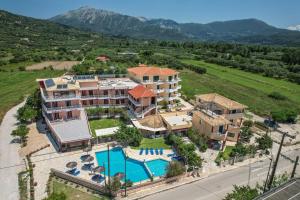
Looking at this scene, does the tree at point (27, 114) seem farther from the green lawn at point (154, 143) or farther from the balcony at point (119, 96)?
the green lawn at point (154, 143)

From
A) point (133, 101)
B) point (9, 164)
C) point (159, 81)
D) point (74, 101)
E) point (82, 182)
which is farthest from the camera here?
point (159, 81)

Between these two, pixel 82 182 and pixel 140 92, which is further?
pixel 140 92

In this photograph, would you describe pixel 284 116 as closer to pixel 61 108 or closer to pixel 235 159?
pixel 235 159

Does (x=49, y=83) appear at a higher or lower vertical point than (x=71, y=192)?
higher

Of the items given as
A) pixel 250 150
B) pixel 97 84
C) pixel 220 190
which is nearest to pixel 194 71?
pixel 97 84

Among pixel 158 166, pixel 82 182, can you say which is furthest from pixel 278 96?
pixel 82 182

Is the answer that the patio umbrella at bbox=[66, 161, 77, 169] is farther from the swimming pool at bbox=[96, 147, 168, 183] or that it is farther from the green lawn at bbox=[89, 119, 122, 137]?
the green lawn at bbox=[89, 119, 122, 137]

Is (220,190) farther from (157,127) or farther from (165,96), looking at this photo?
(165,96)
